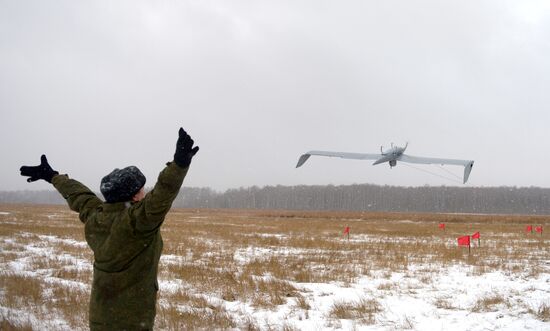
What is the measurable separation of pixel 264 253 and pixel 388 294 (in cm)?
675

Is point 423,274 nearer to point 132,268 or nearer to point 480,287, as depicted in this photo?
point 480,287

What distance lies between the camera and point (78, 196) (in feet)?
9.98

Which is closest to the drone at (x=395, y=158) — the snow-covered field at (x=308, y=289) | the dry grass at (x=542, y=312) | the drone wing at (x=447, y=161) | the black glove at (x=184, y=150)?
the drone wing at (x=447, y=161)

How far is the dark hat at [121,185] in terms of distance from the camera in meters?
2.71

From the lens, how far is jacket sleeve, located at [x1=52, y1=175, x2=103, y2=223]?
9.61 ft

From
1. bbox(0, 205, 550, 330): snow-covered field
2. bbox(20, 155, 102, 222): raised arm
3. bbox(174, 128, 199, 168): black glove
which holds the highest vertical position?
bbox(174, 128, 199, 168): black glove

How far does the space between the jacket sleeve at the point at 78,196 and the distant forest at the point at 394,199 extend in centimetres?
13799

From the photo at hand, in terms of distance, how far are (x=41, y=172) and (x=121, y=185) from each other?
95 centimetres

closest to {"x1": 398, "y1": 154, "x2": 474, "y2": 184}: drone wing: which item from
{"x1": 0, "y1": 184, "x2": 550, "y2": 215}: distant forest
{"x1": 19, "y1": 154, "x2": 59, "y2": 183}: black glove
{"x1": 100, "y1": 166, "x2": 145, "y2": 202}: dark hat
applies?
{"x1": 100, "y1": 166, "x2": 145, "y2": 202}: dark hat

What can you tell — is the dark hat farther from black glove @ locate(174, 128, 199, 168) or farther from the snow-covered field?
the snow-covered field

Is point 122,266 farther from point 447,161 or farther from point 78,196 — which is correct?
point 447,161

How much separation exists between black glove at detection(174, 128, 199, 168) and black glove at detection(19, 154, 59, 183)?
5.02 ft

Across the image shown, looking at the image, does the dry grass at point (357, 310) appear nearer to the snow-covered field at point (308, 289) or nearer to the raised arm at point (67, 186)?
the snow-covered field at point (308, 289)

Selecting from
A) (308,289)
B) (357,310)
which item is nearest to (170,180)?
(357,310)
